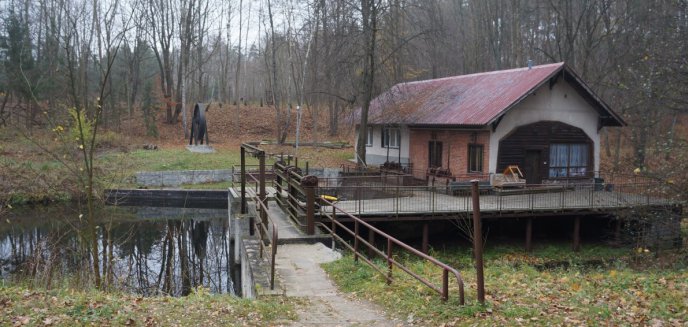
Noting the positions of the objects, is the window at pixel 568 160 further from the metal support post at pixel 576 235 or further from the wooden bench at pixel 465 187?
the metal support post at pixel 576 235

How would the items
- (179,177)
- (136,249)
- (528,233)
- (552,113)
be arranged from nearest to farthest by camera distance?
(528,233) < (136,249) < (552,113) < (179,177)

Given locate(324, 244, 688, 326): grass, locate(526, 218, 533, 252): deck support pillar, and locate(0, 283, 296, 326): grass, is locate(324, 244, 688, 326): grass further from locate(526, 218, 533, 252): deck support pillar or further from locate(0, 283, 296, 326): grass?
locate(526, 218, 533, 252): deck support pillar

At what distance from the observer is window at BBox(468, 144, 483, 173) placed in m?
23.9

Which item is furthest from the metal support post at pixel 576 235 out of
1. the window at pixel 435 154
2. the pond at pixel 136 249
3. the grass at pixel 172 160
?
the grass at pixel 172 160

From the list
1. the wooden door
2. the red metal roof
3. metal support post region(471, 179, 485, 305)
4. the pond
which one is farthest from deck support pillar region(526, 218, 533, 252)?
metal support post region(471, 179, 485, 305)

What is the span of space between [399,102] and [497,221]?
12.3m

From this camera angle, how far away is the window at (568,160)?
963 inches

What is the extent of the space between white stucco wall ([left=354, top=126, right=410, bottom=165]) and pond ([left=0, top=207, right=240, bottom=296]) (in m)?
9.39

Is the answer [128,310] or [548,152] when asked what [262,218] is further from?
[548,152]

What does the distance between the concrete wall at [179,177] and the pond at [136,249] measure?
2591 mm

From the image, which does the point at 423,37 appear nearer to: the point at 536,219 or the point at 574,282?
the point at 536,219

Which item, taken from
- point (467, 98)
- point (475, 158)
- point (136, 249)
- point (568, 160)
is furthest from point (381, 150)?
point (136, 249)

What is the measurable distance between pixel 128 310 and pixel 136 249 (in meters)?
13.6

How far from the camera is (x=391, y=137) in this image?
3109 cm
